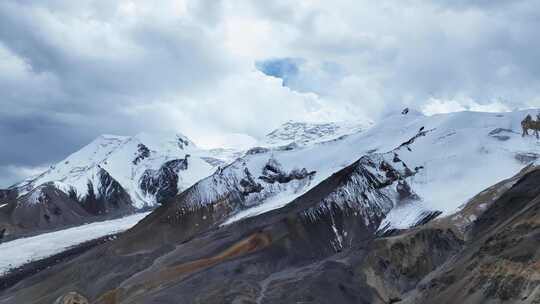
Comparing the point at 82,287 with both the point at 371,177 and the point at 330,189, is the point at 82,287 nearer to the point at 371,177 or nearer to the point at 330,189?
the point at 330,189

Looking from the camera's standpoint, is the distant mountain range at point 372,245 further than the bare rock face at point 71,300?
No

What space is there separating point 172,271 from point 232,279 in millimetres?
20741

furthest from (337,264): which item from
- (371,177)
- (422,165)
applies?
(422,165)

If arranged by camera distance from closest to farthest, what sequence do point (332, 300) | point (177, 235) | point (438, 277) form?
point (438, 277) < point (332, 300) < point (177, 235)

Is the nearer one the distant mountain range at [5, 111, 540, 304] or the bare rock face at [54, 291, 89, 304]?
the distant mountain range at [5, 111, 540, 304]

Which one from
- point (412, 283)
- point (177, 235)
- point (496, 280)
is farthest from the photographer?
point (177, 235)

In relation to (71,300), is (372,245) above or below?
below

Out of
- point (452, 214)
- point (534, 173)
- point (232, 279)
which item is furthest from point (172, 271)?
point (534, 173)


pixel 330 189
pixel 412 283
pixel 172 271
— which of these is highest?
pixel 330 189

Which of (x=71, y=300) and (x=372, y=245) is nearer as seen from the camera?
(x=71, y=300)

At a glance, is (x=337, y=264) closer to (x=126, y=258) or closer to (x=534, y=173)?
(x=534, y=173)

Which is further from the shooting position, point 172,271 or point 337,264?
point 172,271

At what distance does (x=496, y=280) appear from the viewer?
74438mm

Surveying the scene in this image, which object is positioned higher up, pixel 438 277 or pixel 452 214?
pixel 452 214
